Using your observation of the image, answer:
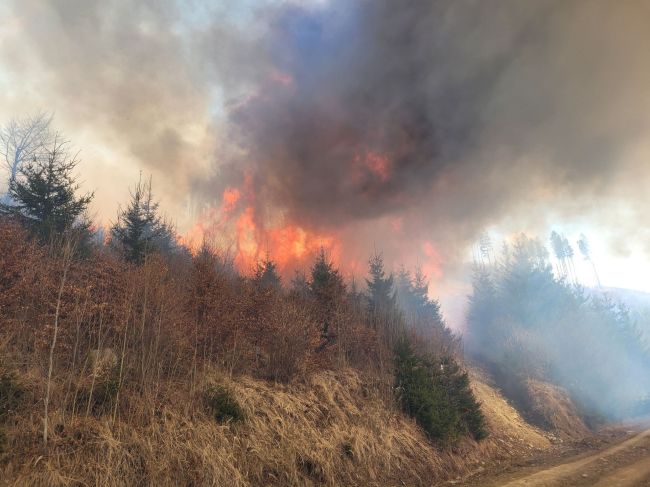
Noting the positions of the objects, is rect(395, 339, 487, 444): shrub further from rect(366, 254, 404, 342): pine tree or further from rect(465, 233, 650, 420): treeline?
rect(465, 233, 650, 420): treeline

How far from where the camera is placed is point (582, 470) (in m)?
13.1

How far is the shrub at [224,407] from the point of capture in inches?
394

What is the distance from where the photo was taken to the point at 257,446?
31.7 ft

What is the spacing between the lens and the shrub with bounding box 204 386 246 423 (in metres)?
10.0

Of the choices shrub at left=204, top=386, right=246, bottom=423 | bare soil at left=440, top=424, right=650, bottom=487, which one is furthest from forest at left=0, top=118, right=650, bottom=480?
bare soil at left=440, top=424, right=650, bottom=487

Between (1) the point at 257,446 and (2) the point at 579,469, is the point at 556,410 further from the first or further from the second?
(1) the point at 257,446

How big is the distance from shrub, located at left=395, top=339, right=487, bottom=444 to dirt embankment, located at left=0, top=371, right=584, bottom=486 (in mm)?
626

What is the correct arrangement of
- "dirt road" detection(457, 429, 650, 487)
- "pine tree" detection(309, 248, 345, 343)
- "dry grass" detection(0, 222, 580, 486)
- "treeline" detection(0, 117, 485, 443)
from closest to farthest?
1. "dry grass" detection(0, 222, 580, 486)
2. "treeline" detection(0, 117, 485, 443)
3. "dirt road" detection(457, 429, 650, 487)
4. "pine tree" detection(309, 248, 345, 343)

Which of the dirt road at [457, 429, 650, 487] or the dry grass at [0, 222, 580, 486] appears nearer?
the dry grass at [0, 222, 580, 486]

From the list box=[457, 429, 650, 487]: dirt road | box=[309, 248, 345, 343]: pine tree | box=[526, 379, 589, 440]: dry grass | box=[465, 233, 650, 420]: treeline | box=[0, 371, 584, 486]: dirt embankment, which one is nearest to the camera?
box=[0, 371, 584, 486]: dirt embankment

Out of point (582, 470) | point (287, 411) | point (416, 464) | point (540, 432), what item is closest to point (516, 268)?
point (540, 432)

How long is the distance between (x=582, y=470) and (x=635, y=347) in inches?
1729

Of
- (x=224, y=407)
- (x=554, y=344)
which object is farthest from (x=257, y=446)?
(x=554, y=344)

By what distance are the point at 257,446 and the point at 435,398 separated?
29.4 feet
